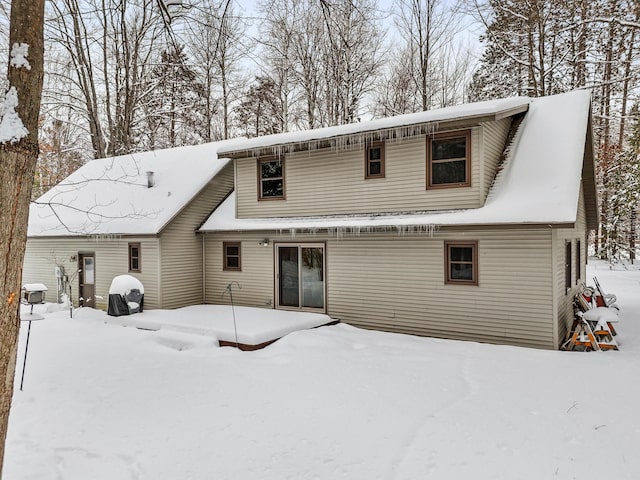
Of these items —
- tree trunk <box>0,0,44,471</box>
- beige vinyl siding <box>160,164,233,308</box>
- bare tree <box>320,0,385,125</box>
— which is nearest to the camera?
tree trunk <box>0,0,44,471</box>

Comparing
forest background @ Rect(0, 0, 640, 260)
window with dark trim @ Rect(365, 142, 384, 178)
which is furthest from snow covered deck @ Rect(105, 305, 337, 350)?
forest background @ Rect(0, 0, 640, 260)

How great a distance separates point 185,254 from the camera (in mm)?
11953

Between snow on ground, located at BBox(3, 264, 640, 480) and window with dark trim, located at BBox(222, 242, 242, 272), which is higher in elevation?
window with dark trim, located at BBox(222, 242, 242, 272)

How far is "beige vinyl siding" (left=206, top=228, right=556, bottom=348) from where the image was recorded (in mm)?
8008

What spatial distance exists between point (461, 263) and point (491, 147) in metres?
2.47

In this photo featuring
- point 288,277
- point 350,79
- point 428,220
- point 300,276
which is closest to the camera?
point 428,220

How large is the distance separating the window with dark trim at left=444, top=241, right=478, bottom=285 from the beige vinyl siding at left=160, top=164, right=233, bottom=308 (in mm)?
6920

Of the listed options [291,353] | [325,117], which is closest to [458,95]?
[325,117]

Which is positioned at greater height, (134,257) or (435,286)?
(134,257)

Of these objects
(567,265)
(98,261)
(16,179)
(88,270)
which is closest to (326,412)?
(16,179)

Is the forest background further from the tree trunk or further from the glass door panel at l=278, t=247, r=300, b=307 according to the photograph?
the tree trunk

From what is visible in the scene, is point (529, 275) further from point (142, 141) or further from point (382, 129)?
point (142, 141)

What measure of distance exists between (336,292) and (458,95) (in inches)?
633

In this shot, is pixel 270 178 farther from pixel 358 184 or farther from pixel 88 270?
pixel 88 270
